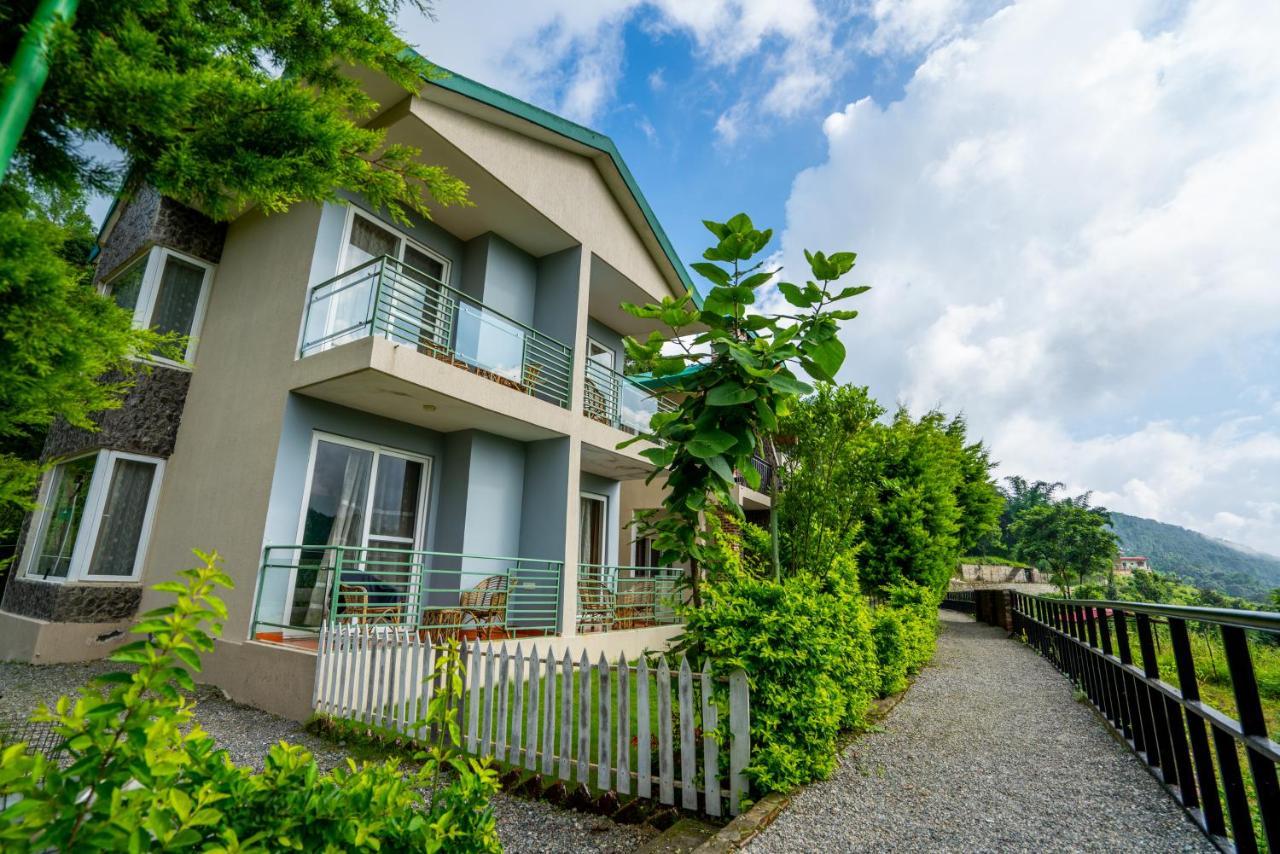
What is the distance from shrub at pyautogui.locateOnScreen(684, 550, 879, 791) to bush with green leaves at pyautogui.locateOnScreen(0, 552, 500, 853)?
8.97 feet

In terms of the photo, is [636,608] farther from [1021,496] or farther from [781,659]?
[1021,496]

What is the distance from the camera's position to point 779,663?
4.29 meters

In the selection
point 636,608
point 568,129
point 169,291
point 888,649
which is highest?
point 568,129

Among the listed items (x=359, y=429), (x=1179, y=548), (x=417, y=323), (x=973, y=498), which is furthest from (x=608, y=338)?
(x=1179, y=548)

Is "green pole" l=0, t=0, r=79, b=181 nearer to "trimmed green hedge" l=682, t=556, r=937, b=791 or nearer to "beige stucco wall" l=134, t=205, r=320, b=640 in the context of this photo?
"trimmed green hedge" l=682, t=556, r=937, b=791

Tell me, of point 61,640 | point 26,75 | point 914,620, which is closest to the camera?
point 26,75

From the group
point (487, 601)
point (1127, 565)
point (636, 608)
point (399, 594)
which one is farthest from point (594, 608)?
point (1127, 565)

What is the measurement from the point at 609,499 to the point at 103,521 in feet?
30.1

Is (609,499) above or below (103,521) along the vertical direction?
above

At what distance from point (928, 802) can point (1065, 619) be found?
708cm

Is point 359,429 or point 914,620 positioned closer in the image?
point 359,429

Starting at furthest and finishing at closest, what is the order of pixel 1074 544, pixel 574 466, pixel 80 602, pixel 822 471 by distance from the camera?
pixel 1074 544 → pixel 574 466 → pixel 80 602 → pixel 822 471

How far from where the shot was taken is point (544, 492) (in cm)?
1042

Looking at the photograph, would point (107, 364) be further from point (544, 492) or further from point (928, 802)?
point (544, 492)
